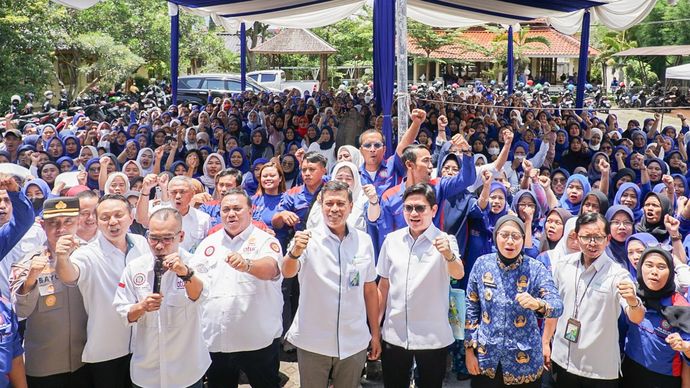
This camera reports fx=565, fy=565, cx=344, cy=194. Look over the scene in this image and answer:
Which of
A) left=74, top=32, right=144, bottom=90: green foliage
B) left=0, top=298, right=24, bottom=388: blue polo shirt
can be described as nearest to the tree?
left=74, top=32, right=144, bottom=90: green foliage

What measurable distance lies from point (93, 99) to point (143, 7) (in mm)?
7170

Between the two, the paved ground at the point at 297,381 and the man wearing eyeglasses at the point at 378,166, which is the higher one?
the man wearing eyeglasses at the point at 378,166

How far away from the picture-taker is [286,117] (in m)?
9.52

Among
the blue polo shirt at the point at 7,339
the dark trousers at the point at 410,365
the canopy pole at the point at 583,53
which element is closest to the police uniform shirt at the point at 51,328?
the blue polo shirt at the point at 7,339

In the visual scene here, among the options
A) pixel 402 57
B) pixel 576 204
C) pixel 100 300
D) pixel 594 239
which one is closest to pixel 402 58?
pixel 402 57

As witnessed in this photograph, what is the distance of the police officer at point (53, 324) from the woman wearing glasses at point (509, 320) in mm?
1924

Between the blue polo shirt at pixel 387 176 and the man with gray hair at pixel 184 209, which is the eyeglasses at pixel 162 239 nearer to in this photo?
the man with gray hair at pixel 184 209

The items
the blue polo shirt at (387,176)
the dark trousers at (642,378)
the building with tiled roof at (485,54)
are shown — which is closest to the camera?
the dark trousers at (642,378)

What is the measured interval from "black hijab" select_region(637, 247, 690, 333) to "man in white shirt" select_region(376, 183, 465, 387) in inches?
38.0

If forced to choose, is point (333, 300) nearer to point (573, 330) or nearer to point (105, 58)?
point (573, 330)

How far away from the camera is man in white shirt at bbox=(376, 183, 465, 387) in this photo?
115 inches

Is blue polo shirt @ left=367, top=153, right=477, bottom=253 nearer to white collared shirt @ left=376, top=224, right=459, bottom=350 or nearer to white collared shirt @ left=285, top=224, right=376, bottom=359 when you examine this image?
white collared shirt @ left=376, top=224, right=459, bottom=350

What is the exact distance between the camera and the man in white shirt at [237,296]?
292 cm

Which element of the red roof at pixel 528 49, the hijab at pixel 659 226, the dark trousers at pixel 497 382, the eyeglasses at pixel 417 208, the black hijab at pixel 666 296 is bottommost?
the dark trousers at pixel 497 382
